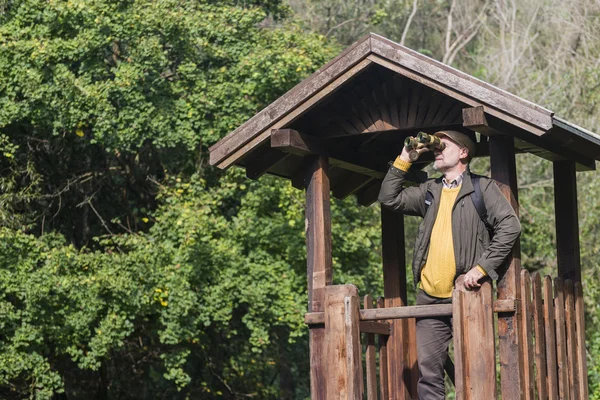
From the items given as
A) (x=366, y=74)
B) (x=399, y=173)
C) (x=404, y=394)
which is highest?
(x=366, y=74)

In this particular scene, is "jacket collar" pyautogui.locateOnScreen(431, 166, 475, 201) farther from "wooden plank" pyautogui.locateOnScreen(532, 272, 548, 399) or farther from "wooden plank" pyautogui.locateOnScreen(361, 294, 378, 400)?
"wooden plank" pyautogui.locateOnScreen(361, 294, 378, 400)

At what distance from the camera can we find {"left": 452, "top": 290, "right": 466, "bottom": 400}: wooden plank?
6.99m

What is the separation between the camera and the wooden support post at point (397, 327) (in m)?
8.84

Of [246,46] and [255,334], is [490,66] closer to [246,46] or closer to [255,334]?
[246,46]

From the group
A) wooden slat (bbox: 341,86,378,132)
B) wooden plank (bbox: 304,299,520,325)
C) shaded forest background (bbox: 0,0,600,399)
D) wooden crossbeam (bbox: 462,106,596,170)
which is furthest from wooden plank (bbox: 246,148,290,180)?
shaded forest background (bbox: 0,0,600,399)

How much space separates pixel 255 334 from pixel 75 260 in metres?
3.10

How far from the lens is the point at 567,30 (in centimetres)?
2659

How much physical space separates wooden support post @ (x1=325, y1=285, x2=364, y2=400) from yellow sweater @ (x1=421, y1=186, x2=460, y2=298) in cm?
55

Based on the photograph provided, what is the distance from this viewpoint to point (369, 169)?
9102 millimetres

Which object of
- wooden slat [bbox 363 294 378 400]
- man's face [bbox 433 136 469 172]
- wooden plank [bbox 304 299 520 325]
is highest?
man's face [bbox 433 136 469 172]

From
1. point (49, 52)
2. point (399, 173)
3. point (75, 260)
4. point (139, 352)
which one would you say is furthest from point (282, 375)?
point (399, 173)

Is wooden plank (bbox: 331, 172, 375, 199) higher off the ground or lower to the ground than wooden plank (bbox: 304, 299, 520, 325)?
higher

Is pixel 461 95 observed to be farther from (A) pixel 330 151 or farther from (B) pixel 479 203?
(A) pixel 330 151

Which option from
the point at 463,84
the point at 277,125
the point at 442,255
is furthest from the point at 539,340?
→ the point at 277,125
